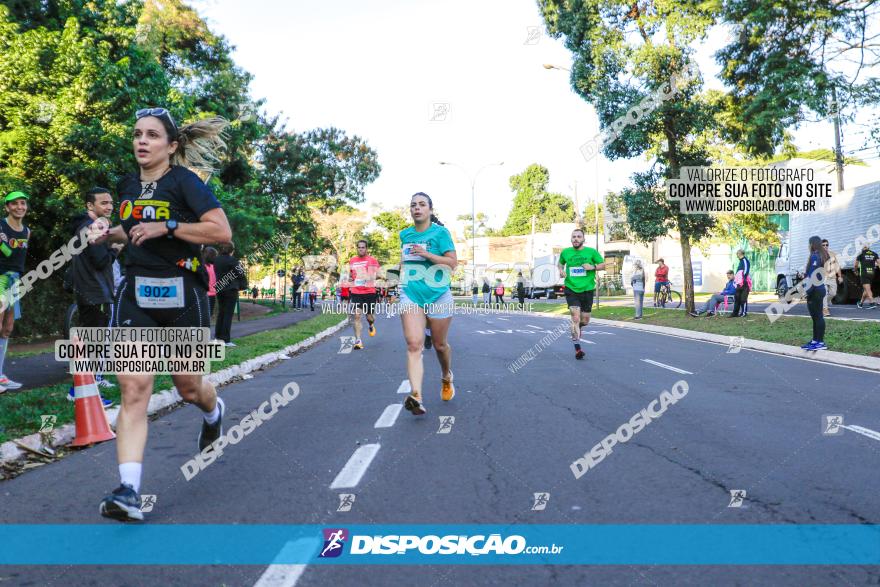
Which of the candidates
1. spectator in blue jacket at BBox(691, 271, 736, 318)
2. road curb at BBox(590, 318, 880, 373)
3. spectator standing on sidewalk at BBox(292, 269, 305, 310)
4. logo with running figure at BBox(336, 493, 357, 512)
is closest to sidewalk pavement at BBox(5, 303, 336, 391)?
logo with running figure at BBox(336, 493, 357, 512)

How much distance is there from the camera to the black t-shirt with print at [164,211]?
3570 mm

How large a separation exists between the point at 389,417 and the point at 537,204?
104 meters

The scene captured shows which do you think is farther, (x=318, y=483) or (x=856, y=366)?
(x=856, y=366)

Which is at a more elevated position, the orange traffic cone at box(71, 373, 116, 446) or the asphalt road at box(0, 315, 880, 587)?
the orange traffic cone at box(71, 373, 116, 446)

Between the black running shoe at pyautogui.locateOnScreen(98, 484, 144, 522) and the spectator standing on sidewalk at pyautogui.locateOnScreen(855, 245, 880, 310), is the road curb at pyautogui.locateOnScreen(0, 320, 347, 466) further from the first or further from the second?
the spectator standing on sidewalk at pyautogui.locateOnScreen(855, 245, 880, 310)

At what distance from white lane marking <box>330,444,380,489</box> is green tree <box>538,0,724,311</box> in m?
17.9

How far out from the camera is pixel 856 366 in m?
10.2

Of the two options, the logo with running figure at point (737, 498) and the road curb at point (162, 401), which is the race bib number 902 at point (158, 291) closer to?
the road curb at point (162, 401)

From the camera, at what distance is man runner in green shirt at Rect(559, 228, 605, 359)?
36.6 feet

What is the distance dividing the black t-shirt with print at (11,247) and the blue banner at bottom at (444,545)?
4.46 m

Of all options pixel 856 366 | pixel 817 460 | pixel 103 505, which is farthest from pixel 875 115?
pixel 103 505

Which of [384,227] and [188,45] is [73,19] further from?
[384,227]

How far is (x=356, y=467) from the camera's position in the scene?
14.4 feet

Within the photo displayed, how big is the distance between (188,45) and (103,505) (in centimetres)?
2729
